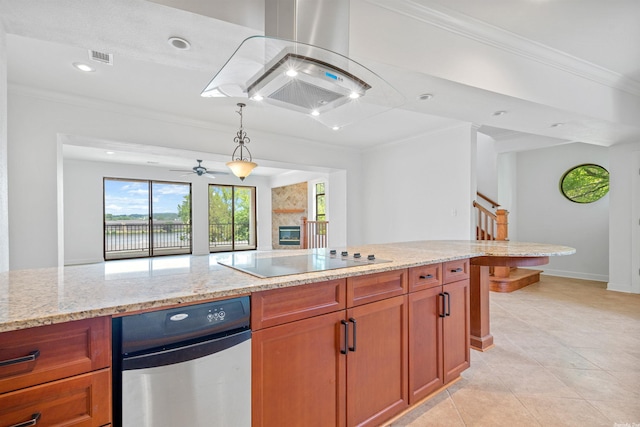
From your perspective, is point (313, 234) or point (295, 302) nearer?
point (295, 302)

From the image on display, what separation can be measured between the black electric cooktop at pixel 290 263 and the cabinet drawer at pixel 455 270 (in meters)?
0.53

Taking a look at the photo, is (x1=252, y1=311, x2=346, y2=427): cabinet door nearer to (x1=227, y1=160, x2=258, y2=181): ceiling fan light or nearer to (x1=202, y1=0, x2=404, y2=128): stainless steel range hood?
(x1=202, y1=0, x2=404, y2=128): stainless steel range hood

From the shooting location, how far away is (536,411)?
185cm

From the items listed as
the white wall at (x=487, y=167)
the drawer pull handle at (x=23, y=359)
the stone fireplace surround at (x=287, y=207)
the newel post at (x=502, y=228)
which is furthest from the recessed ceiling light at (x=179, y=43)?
the stone fireplace surround at (x=287, y=207)

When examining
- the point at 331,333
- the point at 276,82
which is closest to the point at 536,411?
the point at 331,333

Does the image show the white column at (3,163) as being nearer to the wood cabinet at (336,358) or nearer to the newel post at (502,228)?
the wood cabinet at (336,358)

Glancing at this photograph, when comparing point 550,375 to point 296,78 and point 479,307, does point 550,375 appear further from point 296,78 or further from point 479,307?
point 296,78

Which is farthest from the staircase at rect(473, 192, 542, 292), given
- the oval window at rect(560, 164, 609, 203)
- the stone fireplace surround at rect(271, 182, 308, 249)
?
the stone fireplace surround at rect(271, 182, 308, 249)

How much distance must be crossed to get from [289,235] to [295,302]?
28.0ft

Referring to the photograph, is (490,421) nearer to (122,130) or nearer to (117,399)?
(117,399)

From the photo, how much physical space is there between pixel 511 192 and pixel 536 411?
18.7 ft

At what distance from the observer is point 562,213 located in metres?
5.81

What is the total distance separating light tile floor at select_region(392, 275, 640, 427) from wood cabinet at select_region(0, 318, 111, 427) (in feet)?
5.15

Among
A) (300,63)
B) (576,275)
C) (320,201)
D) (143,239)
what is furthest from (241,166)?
(576,275)
